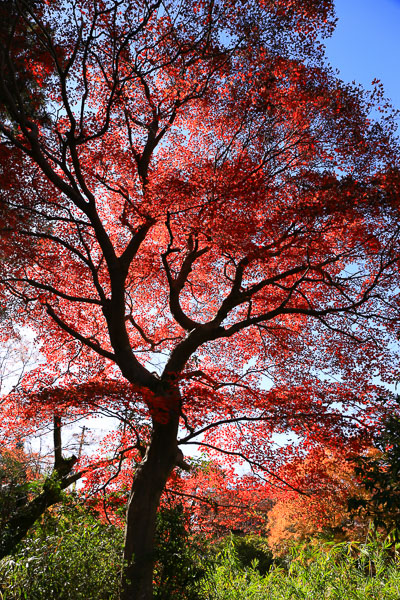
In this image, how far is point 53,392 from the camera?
26.0 feet

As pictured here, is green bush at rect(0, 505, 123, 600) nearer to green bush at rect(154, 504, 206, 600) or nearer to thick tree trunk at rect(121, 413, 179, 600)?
thick tree trunk at rect(121, 413, 179, 600)

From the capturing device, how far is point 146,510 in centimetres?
657

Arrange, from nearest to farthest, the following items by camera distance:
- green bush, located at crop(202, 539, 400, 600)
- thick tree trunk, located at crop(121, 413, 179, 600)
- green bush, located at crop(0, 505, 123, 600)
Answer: green bush, located at crop(0, 505, 123, 600) < green bush, located at crop(202, 539, 400, 600) < thick tree trunk, located at crop(121, 413, 179, 600)

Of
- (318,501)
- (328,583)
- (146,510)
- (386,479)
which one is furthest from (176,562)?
(318,501)

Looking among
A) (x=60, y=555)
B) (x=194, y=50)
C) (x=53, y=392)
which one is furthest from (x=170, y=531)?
(x=194, y=50)

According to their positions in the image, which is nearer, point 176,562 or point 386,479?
point 386,479

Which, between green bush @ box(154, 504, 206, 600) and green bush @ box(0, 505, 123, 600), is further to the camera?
green bush @ box(154, 504, 206, 600)

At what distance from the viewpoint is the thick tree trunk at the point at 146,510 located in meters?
5.89

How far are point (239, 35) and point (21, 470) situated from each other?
8909mm

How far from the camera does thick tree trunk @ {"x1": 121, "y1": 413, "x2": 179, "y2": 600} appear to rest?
5.89m

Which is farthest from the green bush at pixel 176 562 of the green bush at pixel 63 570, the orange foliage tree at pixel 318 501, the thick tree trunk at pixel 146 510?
the orange foliage tree at pixel 318 501

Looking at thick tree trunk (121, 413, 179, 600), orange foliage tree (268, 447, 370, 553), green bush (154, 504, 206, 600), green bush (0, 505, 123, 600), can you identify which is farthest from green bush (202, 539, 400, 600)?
orange foliage tree (268, 447, 370, 553)

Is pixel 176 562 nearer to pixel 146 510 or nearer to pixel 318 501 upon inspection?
pixel 146 510

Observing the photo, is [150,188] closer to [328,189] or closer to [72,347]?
[328,189]
